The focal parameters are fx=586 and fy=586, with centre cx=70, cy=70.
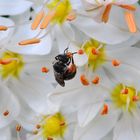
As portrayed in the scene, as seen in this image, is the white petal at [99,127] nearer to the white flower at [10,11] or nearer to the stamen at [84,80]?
the stamen at [84,80]

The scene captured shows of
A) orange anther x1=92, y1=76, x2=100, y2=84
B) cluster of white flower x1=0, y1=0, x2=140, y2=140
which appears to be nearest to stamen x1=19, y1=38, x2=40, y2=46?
cluster of white flower x1=0, y1=0, x2=140, y2=140

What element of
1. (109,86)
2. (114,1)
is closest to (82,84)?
(109,86)

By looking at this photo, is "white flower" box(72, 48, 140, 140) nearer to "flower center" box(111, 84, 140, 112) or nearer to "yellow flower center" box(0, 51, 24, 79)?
"flower center" box(111, 84, 140, 112)

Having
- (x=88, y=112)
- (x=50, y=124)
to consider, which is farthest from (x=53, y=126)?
(x=88, y=112)

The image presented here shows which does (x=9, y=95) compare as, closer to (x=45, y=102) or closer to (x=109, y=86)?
(x=45, y=102)

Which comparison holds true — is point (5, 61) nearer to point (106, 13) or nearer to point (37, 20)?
point (37, 20)

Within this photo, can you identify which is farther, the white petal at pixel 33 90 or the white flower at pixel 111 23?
the white petal at pixel 33 90

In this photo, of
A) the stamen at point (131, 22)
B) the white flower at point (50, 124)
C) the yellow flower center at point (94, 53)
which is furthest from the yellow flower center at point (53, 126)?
the stamen at point (131, 22)
